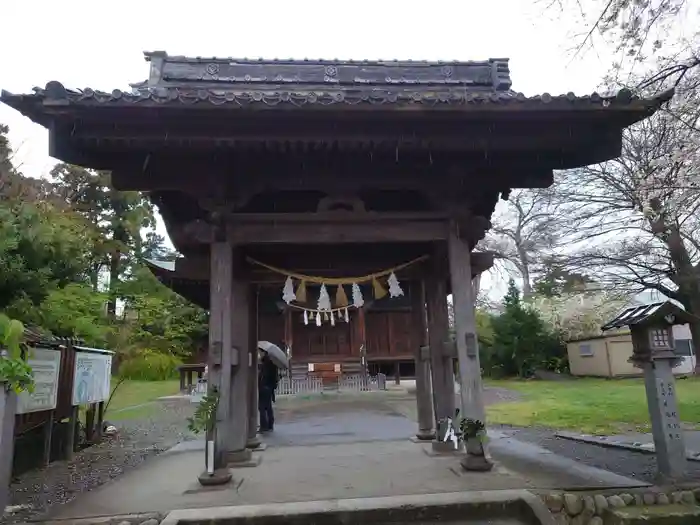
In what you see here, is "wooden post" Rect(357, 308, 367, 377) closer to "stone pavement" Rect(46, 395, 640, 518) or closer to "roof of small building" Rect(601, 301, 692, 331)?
"stone pavement" Rect(46, 395, 640, 518)

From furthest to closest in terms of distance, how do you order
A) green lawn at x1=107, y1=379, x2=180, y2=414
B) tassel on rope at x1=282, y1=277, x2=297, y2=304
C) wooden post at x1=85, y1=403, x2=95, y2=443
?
green lawn at x1=107, y1=379, x2=180, y2=414 → wooden post at x1=85, y1=403, x2=95, y2=443 → tassel on rope at x1=282, y1=277, x2=297, y2=304

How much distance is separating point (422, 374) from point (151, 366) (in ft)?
64.6

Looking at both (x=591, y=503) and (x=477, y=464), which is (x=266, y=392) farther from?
(x=591, y=503)

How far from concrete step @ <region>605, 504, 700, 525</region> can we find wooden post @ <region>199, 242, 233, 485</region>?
3.91 m

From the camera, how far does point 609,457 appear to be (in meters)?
7.04

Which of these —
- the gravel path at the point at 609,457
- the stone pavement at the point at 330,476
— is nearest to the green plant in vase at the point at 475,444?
the stone pavement at the point at 330,476

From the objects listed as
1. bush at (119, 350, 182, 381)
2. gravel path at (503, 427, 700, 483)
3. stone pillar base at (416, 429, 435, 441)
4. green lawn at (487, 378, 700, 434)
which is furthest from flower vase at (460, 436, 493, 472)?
bush at (119, 350, 182, 381)

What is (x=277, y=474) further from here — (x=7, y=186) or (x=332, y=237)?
(x=7, y=186)

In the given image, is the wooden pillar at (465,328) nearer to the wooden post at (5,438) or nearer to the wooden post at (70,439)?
the wooden post at (5,438)

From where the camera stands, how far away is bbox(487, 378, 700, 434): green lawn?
10.8 m

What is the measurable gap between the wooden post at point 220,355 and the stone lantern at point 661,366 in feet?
15.5

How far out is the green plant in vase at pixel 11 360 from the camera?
471 centimetres

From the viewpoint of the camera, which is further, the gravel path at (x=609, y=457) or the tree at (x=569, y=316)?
the tree at (x=569, y=316)

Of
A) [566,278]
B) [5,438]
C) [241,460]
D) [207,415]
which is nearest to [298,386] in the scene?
[566,278]
